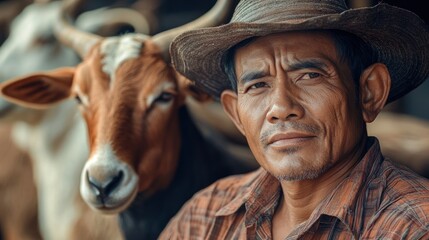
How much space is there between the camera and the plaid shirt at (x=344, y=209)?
2922 millimetres

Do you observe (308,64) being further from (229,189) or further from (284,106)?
(229,189)

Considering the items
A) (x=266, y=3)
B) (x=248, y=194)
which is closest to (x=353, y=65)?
(x=266, y=3)

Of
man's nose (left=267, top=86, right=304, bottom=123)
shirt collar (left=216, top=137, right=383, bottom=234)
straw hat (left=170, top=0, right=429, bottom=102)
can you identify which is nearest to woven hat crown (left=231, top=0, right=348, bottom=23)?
straw hat (left=170, top=0, right=429, bottom=102)

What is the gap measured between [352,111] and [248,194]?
0.59 meters

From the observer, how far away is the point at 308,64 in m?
3.21

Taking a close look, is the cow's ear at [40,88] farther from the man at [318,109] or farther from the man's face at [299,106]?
the man's face at [299,106]

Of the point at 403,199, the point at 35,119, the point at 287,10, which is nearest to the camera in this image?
the point at 403,199

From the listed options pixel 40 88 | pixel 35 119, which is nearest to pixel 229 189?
pixel 40 88

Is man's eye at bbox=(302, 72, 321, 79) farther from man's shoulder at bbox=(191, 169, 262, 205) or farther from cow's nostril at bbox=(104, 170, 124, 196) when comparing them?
cow's nostril at bbox=(104, 170, 124, 196)

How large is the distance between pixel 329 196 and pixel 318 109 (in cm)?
34

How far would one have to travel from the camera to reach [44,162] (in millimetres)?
5859

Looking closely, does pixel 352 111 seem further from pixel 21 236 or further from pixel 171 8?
pixel 171 8

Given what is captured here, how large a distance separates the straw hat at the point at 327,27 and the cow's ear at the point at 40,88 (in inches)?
56.6

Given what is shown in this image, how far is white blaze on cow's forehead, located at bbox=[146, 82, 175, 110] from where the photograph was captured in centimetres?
452
